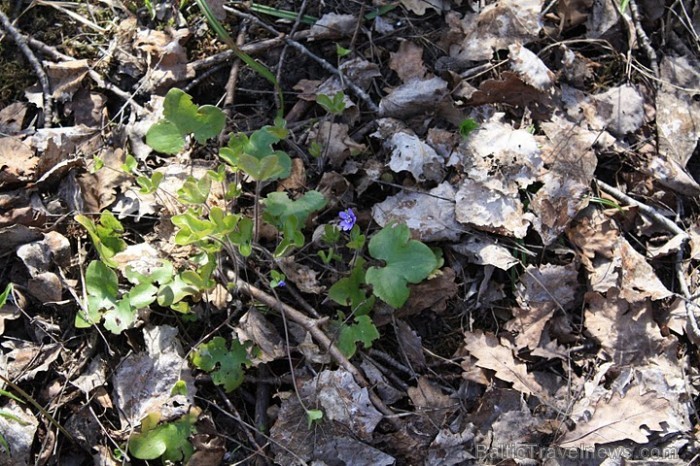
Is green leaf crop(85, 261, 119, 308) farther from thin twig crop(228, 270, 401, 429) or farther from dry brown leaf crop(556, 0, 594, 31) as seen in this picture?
dry brown leaf crop(556, 0, 594, 31)

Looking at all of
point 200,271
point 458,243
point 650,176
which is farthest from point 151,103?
point 650,176

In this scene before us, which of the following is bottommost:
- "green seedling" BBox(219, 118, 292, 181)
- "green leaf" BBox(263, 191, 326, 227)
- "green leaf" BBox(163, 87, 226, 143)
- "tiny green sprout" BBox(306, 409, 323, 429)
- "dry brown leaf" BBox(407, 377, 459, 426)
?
"dry brown leaf" BBox(407, 377, 459, 426)

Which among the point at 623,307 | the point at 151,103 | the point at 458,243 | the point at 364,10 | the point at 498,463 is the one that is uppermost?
the point at 364,10

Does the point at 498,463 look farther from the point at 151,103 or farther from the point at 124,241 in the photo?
the point at 151,103

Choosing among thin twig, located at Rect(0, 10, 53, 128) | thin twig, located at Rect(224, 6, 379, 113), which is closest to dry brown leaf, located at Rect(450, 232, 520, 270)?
thin twig, located at Rect(224, 6, 379, 113)

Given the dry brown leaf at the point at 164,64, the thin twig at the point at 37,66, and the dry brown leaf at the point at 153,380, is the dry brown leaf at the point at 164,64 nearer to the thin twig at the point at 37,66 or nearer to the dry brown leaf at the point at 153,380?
the thin twig at the point at 37,66

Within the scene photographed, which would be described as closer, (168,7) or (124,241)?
(124,241)
